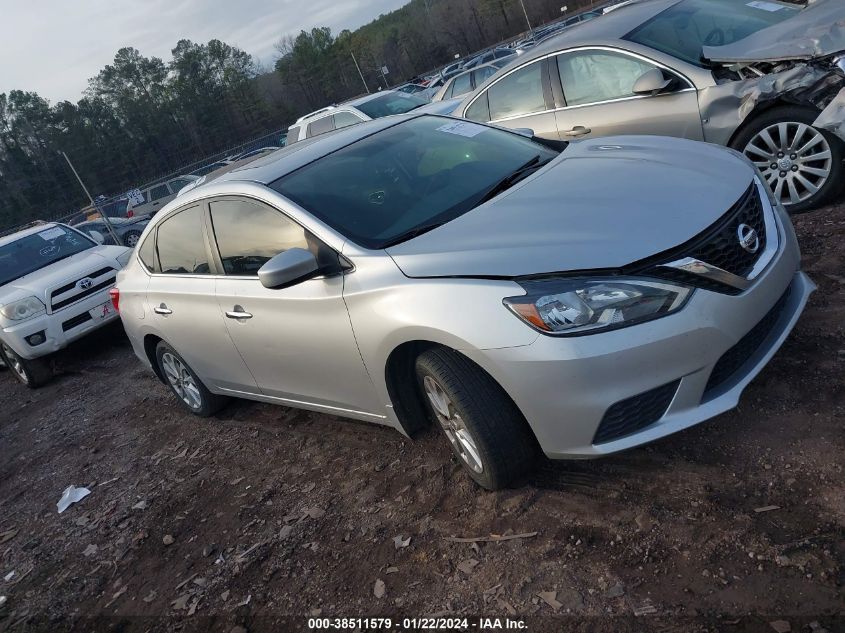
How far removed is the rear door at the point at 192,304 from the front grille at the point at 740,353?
2.72 meters

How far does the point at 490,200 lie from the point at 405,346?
86 centimetres

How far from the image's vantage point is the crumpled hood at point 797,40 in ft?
15.3

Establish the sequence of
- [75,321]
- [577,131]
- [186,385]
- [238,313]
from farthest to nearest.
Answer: [75,321] → [577,131] → [186,385] → [238,313]

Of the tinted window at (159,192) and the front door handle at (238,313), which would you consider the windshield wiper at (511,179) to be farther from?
the tinted window at (159,192)

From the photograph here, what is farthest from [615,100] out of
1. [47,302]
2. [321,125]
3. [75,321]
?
[321,125]

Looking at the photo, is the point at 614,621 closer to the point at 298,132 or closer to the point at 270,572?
the point at 270,572

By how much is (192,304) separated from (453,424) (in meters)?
2.18

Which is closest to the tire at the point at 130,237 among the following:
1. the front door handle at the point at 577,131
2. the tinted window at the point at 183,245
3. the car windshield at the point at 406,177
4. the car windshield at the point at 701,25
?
the tinted window at the point at 183,245

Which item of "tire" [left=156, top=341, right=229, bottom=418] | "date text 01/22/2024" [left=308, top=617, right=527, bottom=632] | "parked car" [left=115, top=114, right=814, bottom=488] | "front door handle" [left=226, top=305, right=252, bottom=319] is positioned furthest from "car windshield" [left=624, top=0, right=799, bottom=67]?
"date text 01/22/2024" [left=308, top=617, right=527, bottom=632]

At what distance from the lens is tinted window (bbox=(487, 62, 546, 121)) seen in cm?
636

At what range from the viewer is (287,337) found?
12.2 feet

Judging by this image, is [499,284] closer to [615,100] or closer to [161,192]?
[615,100]

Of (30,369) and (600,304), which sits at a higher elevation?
(600,304)

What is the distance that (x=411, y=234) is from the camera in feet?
10.8
